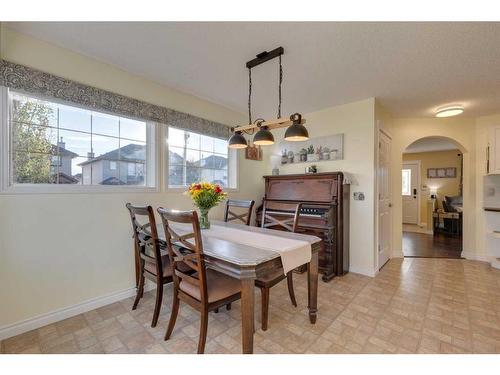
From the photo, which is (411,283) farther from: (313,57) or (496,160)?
(313,57)

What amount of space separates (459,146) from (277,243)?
415cm

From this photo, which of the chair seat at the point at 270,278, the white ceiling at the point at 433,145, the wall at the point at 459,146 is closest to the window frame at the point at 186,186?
the chair seat at the point at 270,278

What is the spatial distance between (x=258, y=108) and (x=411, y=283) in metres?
3.17

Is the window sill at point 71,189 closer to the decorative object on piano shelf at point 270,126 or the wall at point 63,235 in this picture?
the wall at point 63,235

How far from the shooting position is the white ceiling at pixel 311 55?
5.65ft

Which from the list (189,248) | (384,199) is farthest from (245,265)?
(384,199)

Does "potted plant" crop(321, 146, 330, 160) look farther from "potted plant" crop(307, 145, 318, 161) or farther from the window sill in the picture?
the window sill

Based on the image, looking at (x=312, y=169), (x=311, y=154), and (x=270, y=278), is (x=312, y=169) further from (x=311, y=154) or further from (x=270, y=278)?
(x=270, y=278)

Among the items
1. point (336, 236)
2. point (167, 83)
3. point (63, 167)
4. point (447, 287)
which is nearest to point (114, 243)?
point (63, 167)

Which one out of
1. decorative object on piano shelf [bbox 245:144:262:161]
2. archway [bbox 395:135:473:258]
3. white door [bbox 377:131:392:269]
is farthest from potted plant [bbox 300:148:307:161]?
archway [bbox 395:135:473:258]

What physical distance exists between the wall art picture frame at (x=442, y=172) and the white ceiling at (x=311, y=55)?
4.10 m

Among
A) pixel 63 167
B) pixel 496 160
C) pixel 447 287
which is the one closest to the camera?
pixel 63 167

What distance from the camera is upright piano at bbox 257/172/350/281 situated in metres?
2.89

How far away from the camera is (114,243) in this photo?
231 centimetres
